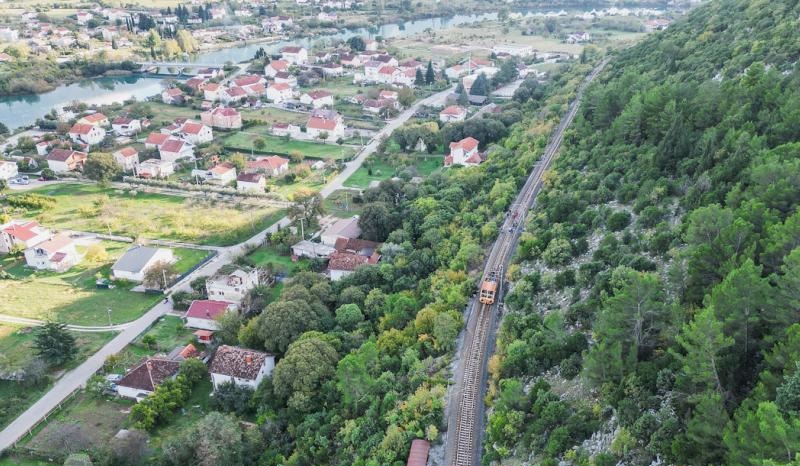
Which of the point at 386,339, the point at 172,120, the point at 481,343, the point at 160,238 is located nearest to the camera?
the point at 481,343

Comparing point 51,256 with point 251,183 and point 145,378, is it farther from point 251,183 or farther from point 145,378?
point 251,183

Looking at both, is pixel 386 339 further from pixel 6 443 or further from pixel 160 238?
pixel 160 238

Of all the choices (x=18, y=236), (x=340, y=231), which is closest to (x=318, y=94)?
(x=340, y=231)

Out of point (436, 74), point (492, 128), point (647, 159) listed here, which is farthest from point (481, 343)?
point (436, 74)

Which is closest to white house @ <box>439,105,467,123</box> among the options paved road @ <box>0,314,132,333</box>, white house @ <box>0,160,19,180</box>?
white house @ <box>0,160,19,180</box>

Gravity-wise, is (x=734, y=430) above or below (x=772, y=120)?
below

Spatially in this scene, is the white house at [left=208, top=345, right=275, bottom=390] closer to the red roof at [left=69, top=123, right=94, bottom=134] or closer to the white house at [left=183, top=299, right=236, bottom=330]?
the white house at [left=183, top=299, right=236, bottom=330]
